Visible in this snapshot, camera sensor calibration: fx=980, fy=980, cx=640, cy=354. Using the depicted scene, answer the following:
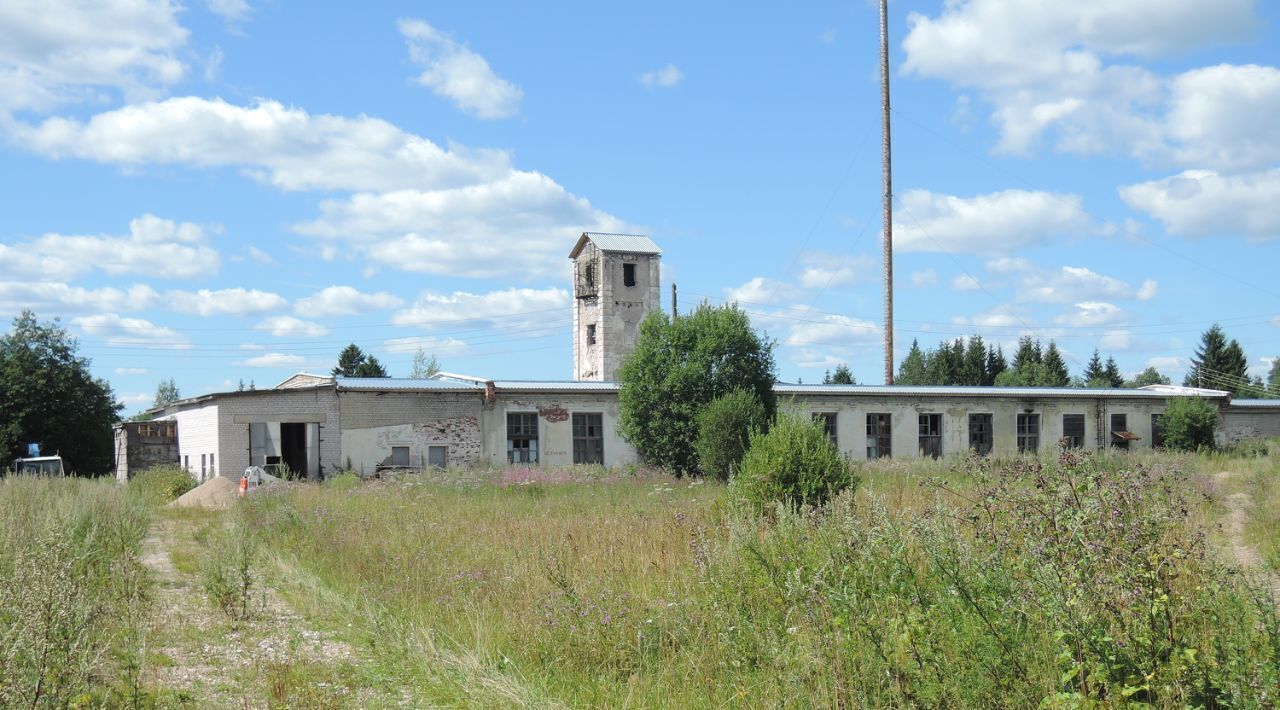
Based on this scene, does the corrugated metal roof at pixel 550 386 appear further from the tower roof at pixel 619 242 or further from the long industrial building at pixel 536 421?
the tower roof at pixel 619 242

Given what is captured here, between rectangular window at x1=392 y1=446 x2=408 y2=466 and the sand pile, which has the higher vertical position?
rectangular window at x1=392 y1=446 x2=408 y2=466

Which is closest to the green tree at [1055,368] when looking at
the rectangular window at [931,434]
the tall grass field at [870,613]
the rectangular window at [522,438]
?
the rectangular window at [931,434]

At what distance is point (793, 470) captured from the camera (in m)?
12.3

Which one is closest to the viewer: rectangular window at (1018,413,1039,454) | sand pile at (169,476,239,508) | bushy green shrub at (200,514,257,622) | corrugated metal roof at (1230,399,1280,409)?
bushy green shrub at (200,514,257,622)

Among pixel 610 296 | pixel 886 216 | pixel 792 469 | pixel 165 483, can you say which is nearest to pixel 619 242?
pixel 610 296

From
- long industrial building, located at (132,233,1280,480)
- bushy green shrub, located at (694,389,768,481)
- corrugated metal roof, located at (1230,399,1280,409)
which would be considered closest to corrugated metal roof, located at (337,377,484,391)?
long industrial building, located at (132,233,1280,480)

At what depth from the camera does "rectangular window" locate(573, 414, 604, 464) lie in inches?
1153

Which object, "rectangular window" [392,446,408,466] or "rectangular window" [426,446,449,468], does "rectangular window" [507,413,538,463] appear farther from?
"rectangular window" [392,446,408,466]

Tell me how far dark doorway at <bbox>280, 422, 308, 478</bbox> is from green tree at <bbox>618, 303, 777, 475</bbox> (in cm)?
890

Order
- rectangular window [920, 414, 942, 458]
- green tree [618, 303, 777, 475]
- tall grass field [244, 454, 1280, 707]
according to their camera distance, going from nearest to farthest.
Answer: tall grass field [244, 454, 1280, 707], green tree [618, 303, 777, 475], rectangular window [920, 414, 942, 458]

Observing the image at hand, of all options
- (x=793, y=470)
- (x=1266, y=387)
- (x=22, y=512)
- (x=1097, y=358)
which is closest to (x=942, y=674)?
(x=793, y=470)

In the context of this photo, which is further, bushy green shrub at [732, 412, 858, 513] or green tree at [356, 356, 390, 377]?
green tree at [356, 356, 390, 377]

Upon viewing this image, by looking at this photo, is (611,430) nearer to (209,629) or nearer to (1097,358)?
(209,629)

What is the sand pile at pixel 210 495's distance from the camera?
22.4m
